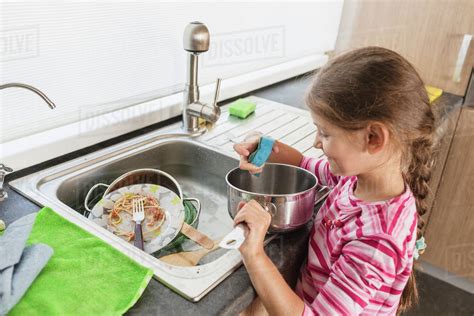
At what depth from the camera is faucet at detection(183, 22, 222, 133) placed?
1154mm

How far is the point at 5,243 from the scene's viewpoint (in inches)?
27.8

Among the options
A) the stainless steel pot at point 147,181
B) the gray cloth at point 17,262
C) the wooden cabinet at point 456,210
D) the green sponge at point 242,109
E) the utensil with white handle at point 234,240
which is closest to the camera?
the gray cloth at point 17,262

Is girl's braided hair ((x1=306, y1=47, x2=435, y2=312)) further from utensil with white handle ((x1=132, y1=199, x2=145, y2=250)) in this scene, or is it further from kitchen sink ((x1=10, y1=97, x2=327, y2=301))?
utensil with white handle ((x1=132, y1=199, x2=145, y2=250))

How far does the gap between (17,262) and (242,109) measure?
928 millimetres

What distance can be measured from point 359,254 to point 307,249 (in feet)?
0.59

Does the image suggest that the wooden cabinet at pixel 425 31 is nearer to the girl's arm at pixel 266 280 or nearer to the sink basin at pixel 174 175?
the sink basin at pixel 174 175

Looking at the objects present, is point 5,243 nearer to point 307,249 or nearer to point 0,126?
point 0,126

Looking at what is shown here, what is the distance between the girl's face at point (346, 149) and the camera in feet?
2.52

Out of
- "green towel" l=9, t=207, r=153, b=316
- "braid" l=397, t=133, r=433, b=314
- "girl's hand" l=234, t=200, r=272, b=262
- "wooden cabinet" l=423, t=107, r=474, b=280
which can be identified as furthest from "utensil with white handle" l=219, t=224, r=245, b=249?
"wooden cabinet" l=423, t=107, r=474, b=280

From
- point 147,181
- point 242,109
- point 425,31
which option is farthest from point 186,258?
point 425,31

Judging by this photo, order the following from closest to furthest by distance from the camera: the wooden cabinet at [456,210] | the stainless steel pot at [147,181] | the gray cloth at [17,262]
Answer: the gray cloth at [17,262] < the stainless steel pot at [147,181] < the wooden cabinet at [456,210]

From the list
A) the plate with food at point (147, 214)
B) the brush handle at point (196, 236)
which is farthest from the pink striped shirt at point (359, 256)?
the plate with food at point (147, 214)

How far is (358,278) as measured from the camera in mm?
706

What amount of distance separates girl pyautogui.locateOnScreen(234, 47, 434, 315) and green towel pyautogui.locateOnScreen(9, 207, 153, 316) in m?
0.20
